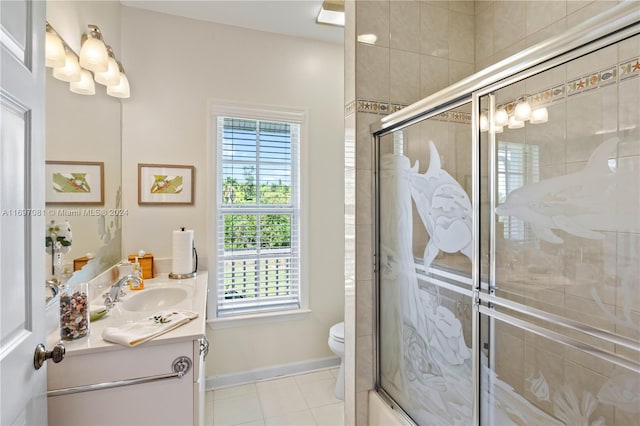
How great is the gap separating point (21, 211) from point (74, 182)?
0.95 m

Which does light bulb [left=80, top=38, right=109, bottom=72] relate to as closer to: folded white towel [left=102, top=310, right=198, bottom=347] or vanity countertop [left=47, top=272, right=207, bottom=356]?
vanity countertop [left=47, top=272, right=207, bottom=356]

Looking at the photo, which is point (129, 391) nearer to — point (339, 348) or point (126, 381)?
point (126, 381)

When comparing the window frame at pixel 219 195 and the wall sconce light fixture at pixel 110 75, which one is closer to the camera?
the wall sconce light fixture at pixel 110 75

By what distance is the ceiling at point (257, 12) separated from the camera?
222 centimetres

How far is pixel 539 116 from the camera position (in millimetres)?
930

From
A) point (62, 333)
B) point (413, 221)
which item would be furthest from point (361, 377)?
point (62, 333)

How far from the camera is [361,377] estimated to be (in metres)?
1.59

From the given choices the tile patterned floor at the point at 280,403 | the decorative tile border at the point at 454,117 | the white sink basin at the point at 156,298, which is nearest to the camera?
the decorative tile border at the point at 454,117

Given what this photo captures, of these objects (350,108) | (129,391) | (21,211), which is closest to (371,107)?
(350,108)

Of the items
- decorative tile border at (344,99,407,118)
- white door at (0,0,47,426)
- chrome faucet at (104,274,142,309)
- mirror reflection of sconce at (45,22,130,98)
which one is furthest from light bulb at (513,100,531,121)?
chrome faucet at (104,274,142,309)

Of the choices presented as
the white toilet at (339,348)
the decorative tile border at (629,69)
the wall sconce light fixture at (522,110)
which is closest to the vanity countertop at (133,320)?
the white toilet at (339,348)

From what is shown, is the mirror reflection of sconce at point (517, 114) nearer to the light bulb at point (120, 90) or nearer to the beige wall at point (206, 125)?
the beige wall at point (206, 125)

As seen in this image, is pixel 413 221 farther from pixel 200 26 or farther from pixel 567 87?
pixel 200 26

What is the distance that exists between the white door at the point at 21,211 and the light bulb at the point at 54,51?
0.52 metres
